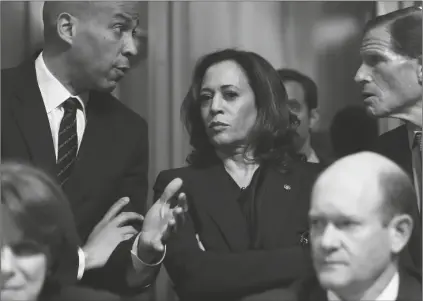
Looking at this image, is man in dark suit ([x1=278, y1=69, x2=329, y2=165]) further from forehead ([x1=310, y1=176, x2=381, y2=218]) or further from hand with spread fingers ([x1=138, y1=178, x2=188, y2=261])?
hand with spread fingers ([x1=138, y1=178, x2=188, y2=261])

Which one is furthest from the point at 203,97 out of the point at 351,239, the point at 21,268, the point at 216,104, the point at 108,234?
the point at 21,268

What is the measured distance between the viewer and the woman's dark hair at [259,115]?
6.61 feet

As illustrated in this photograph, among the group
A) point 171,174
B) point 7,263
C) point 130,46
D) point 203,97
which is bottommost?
point 7,263

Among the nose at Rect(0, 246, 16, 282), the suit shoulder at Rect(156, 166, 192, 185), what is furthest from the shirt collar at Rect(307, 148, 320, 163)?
Result: the nose at Rect(0, 246, 16, 282)

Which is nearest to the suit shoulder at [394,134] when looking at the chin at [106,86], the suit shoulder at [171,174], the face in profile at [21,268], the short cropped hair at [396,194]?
the short cropped hair at [396,194]

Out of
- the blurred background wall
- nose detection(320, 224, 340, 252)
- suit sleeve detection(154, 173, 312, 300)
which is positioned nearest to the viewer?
nose detection(320, 224, 340, 252)

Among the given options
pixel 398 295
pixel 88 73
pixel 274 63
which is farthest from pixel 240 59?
pixel 398 295

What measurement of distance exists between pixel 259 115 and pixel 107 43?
0.49 m

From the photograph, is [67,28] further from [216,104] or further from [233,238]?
[233,238]

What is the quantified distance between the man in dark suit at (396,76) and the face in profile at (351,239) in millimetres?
199

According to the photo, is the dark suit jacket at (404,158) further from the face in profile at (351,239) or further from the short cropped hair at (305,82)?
the short cropped hair at (305,82)

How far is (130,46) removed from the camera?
2.05 m

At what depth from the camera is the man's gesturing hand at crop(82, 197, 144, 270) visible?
6.55ft

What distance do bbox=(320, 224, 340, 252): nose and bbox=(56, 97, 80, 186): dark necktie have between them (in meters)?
0.73
